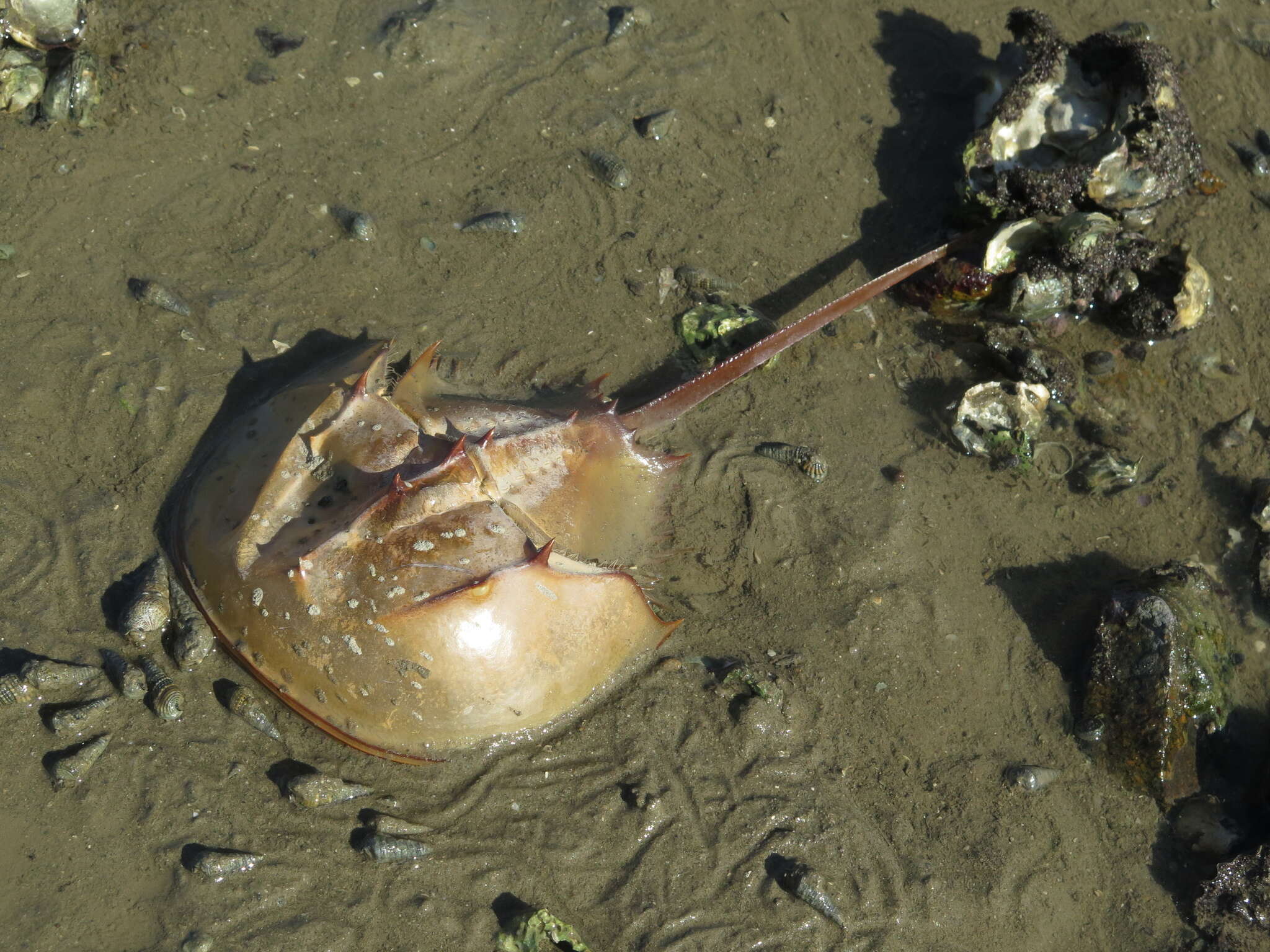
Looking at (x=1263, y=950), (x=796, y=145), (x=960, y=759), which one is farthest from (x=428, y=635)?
(x=796, y=145)

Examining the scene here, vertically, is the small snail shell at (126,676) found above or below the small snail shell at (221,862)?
above

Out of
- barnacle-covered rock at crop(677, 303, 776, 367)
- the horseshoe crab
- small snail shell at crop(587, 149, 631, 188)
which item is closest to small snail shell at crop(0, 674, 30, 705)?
the horseshoe crab

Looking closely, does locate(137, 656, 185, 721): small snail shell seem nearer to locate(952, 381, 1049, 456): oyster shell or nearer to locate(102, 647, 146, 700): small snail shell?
locate(102, 647, 146, 700): small snail shell

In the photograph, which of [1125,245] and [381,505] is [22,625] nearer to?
[381,505]

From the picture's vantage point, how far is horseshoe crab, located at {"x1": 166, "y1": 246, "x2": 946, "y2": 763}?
2.96m

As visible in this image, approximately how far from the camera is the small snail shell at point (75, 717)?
311 cm

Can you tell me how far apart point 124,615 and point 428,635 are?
119 centimetres

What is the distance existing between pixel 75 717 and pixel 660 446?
2.42 meters

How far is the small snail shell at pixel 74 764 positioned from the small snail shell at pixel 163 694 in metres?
0.20

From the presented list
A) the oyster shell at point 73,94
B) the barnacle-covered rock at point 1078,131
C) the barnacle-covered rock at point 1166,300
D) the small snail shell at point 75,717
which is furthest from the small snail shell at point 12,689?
the barnacle-covered rock at point 1166,300

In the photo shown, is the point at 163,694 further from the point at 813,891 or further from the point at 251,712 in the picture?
the point at 813,891

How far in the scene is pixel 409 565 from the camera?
9.71ft

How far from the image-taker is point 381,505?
2.96 metres

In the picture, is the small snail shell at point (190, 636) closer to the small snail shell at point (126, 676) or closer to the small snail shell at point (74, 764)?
the small snail shell at point (126, 676)
